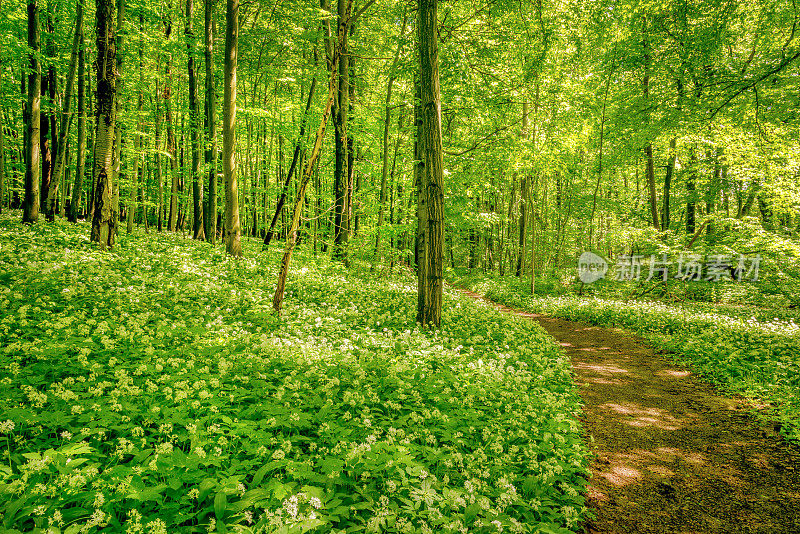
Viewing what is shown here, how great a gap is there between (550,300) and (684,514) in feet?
53.3

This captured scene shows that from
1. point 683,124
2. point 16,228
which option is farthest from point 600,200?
point 16,228

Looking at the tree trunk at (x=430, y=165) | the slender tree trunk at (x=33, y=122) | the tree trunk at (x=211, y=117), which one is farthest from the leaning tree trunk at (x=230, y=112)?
the tree trunk at (x=430, y=165)

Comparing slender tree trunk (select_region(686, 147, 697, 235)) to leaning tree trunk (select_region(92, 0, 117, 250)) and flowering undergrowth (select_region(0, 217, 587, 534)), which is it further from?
leaning tree trunk (select_region(92, 0, 117, 250))

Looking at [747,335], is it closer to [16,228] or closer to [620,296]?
[620,296]

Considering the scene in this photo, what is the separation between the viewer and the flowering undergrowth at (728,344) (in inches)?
279

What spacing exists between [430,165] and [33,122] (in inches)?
487

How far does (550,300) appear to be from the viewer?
1953cm

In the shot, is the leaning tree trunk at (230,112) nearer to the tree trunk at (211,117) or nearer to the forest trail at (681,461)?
the tree trunk at (211,117)

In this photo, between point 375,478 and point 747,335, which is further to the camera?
point 747,335

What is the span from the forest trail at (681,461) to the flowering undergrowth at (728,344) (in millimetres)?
501

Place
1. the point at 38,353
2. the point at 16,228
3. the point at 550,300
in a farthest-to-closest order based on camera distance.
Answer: the point at 550,300, the point at 16,228, the point at 38,353

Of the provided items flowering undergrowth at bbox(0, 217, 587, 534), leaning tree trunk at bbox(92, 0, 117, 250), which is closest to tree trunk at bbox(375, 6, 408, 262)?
leaning tree trunk at bbox(92, 0, 117, 250)

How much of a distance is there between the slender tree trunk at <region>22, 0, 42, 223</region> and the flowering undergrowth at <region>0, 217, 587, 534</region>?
5.77m

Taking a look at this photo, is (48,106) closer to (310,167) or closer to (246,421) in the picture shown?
(310,167)
